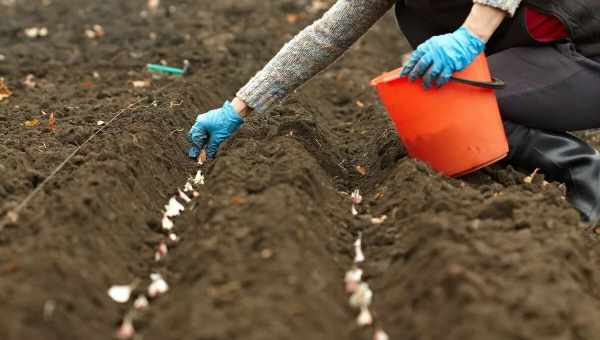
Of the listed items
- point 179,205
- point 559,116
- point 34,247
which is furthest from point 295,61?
point 34,247

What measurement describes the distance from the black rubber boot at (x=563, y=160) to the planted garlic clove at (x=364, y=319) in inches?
56.9

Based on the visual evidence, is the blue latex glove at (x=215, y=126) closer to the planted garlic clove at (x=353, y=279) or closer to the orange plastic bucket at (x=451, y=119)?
the orange plastic bucket at (x=451, y=119)

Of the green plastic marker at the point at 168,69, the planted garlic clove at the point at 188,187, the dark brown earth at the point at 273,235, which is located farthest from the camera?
the green plastic marker at the point at 168,69

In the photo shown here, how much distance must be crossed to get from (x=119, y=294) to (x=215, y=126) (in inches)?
48.9

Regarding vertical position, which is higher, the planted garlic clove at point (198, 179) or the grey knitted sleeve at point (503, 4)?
the grey knitted sleeve at point (503, 4)

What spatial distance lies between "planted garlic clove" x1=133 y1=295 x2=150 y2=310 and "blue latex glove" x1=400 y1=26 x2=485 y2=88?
1347mm

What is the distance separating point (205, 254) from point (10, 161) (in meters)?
1.36

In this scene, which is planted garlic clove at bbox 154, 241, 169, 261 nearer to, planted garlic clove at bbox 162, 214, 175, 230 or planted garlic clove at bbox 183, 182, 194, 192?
planted garlic clove at bbox 162, 214, 175, 230

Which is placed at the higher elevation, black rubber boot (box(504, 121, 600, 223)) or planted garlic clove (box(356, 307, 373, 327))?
planted garlic clove (box(356, 307, 373, 327))

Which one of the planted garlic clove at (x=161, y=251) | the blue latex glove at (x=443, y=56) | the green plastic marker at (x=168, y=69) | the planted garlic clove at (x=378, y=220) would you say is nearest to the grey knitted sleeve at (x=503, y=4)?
the blue latex glove at (x=443, y=56)

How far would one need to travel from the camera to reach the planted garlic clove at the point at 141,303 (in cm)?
246

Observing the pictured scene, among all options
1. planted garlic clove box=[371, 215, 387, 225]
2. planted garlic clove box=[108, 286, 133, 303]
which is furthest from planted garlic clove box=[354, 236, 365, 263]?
planted garlic clove box=[108, 286, 133, 303]

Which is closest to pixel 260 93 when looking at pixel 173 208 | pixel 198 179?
pixel 198 179

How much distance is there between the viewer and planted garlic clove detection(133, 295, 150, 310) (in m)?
2.46
